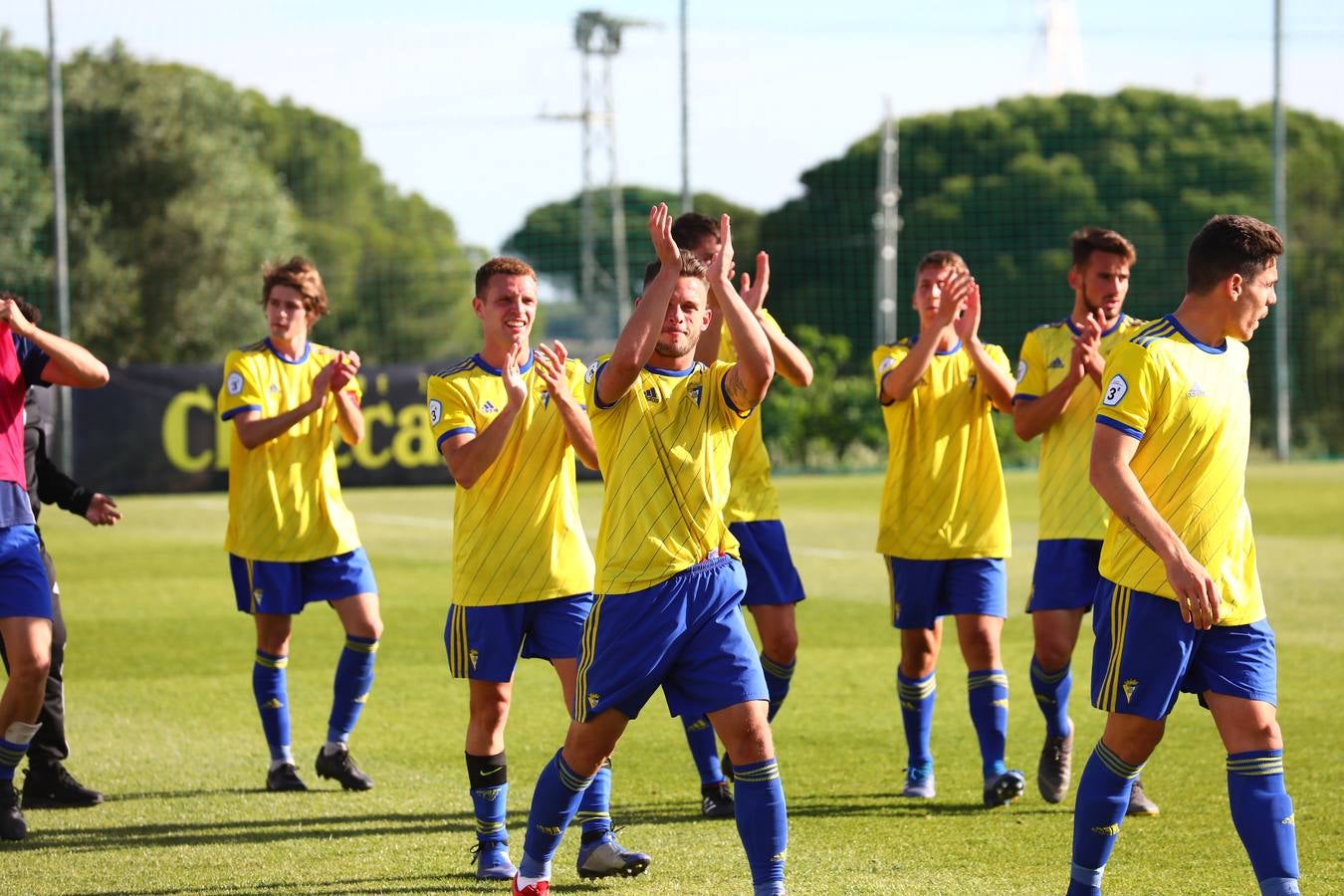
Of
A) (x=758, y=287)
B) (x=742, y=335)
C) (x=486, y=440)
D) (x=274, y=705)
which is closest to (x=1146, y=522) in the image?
(x=742, y=335)

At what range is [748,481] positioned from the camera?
6.89 metres

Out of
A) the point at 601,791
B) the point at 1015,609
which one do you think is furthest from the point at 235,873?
the point at 1015,609

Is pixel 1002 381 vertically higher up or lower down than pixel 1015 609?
higher up

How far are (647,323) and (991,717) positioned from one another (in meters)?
2.68

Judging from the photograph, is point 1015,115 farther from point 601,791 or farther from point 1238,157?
point 601,791

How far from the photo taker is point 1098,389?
21.9 ft

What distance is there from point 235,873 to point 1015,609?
7.78 m

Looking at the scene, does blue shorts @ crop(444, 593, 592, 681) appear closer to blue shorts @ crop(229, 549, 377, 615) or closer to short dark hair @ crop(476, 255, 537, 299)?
short dark hair @ crop(476, 255, 537, 299)

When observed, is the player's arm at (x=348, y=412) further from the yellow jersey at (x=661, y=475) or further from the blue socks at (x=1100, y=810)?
the blue socks at (x=1100, y=810)

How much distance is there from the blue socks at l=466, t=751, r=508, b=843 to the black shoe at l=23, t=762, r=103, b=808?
198cm

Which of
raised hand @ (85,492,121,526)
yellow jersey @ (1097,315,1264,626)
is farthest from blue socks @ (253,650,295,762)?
yellow jersey @ (1097,315,1264,626)

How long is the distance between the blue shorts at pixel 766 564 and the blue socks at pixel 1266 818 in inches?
98.0

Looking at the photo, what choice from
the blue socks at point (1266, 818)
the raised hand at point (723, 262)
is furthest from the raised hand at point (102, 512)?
the blue socks at point (1266, 818)

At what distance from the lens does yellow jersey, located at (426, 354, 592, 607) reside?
5664 mm
